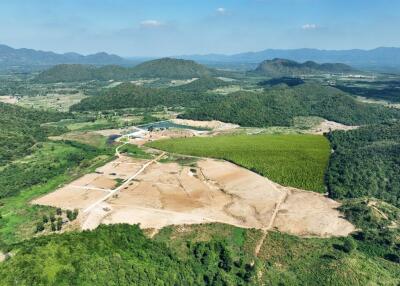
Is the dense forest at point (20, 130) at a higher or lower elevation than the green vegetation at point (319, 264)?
higher

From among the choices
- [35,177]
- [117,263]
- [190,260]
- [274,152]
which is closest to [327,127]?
[274,152]

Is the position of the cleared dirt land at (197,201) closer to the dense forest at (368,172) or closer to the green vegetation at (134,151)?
the dense forest at (368,172)

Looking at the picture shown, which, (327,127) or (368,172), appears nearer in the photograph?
(368,172)

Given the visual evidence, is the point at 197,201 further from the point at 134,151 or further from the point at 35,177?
the point at 134,151

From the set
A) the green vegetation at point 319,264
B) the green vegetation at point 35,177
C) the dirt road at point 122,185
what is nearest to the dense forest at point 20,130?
the green vegetation at point 35,177

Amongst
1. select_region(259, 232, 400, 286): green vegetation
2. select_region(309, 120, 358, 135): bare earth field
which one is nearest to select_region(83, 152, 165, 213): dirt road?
select_region(259, 232, 400, 286): green vegetation

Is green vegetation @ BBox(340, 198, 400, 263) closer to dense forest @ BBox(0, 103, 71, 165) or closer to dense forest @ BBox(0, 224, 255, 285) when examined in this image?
dense forest @ BBox(0, 224, 255, 285)

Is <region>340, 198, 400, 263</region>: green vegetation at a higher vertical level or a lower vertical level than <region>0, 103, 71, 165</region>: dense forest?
lower
